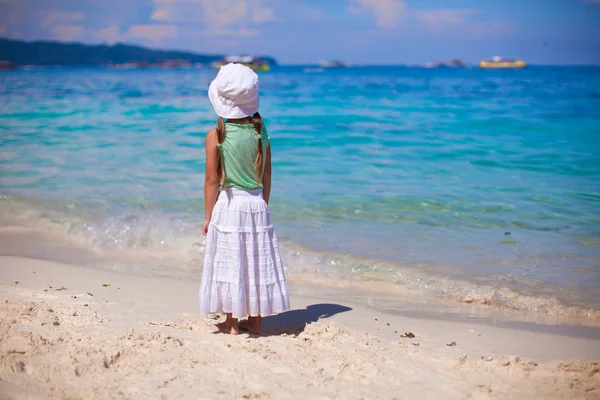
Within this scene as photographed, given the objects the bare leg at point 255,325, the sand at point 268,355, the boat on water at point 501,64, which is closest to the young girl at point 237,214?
the bare leg at point 255,325

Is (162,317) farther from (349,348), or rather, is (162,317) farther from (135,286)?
(349,348)

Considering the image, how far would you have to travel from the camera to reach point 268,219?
405 centimetres

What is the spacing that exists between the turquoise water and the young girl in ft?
6.65

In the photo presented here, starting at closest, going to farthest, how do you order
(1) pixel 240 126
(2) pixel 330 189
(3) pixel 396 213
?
(1) pixel 240 126 < (3) pixel 396 213 < (2) pixel 330 189

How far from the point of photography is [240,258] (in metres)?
3.92

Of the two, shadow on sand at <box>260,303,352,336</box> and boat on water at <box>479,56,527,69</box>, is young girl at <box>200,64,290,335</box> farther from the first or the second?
boat on water at <box>479,56,527,69</box>

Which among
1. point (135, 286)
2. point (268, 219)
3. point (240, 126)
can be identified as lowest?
point (135, 286)

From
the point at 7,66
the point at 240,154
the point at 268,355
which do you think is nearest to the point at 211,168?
the point at 240,154

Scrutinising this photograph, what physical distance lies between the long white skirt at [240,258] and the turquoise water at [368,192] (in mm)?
1987

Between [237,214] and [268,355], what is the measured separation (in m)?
0.88

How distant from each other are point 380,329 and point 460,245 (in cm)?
273

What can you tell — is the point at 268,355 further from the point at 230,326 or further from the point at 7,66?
the point at 7,66

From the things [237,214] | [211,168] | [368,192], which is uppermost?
[211,168]

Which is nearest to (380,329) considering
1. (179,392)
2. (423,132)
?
(179,392)
